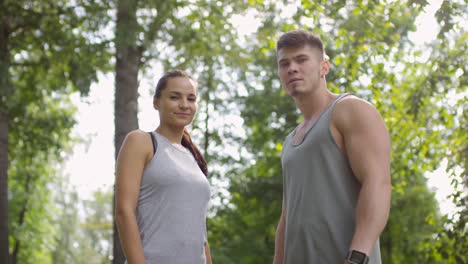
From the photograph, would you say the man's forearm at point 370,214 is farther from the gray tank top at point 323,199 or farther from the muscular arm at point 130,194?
the muscular arm at point 130,194

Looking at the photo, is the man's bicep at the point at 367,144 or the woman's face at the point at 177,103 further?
the woman's face at the point at 177,103

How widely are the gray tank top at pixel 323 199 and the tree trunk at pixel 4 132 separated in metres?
10.2

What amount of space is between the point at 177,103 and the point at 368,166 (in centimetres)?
137

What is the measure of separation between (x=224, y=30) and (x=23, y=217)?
56.6 feet

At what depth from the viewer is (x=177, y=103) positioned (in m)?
3.70

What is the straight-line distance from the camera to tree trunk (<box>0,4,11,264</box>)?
12.1 meters

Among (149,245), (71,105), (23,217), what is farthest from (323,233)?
(23,217)

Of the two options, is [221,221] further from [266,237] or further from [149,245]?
[149,245]

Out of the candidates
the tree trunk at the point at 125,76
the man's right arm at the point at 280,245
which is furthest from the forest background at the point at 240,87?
the man's right arm at the point at 280,245

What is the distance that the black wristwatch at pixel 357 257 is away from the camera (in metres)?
2.64

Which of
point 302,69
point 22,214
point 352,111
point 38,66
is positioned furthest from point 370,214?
point 22,214

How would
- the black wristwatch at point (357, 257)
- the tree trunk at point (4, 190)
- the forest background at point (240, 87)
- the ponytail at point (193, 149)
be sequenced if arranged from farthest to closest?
the tree trunk at point (4, 190)
the forest background at point (240, 87)
the ponytail at point (193, 149)
the black wristwatch at point (357, 257)

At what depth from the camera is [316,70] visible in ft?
10.3

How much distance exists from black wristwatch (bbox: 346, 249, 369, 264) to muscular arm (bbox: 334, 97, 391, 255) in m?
0.02
